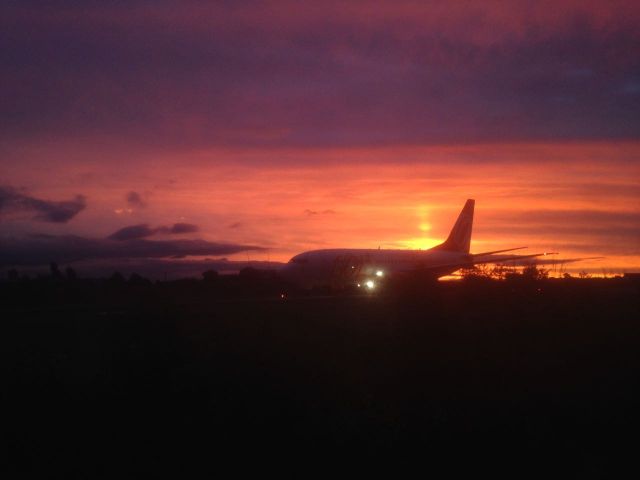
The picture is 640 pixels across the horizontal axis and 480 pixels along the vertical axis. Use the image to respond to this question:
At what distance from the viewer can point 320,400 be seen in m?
14.4

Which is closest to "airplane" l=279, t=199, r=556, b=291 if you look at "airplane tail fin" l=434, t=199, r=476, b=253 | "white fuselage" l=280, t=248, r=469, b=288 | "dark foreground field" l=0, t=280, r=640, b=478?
"white fuselage" l=280, t=248, r=469, b=288

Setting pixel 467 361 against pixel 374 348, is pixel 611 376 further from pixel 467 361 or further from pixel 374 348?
pixel 374 348

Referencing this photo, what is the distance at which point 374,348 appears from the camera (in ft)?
67.9

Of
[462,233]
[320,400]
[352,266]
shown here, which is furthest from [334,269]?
[320,400]

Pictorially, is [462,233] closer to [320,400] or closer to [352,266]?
[352,266]

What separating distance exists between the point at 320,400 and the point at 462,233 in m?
74.1

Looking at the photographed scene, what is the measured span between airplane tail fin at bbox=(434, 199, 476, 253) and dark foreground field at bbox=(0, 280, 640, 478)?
61.0 metres

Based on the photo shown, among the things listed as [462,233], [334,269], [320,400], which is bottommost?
[320,400]

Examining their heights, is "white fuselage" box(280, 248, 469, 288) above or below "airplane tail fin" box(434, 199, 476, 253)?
below

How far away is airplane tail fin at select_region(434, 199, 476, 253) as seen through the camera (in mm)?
85188

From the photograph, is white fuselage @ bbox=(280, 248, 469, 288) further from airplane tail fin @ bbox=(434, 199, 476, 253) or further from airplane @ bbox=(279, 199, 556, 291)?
airplane tail fin @ bbox=(434, 199, 476, 253)

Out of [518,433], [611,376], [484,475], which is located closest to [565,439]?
[518,433]

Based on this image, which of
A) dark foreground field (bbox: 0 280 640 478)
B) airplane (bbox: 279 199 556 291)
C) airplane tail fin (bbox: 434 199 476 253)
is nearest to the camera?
dark foreground field (bbox: 0 280 640 478)

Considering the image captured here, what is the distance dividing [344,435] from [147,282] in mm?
63348
